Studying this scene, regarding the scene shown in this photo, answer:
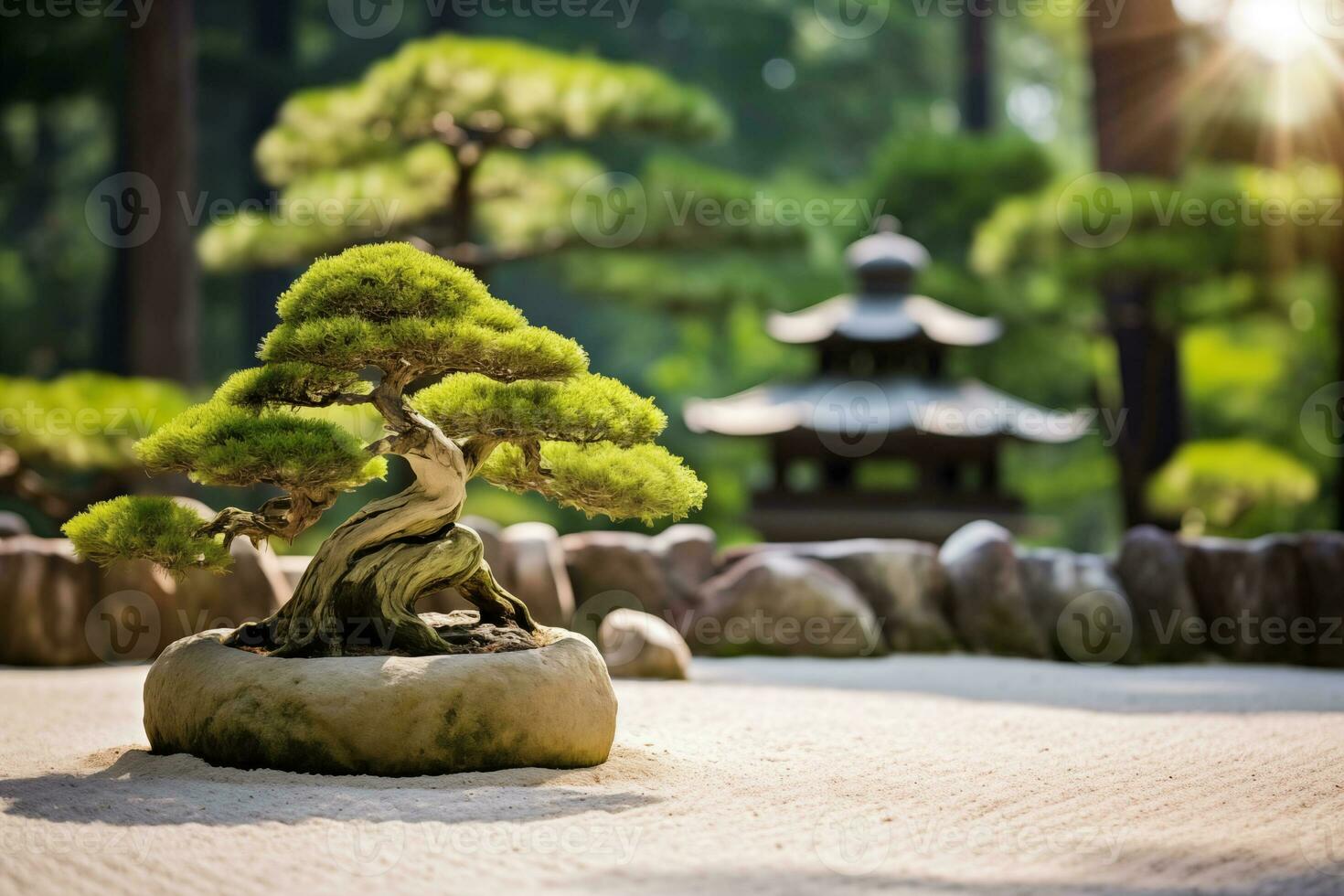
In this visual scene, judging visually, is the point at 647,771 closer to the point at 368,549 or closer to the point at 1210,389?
the point at 368,549

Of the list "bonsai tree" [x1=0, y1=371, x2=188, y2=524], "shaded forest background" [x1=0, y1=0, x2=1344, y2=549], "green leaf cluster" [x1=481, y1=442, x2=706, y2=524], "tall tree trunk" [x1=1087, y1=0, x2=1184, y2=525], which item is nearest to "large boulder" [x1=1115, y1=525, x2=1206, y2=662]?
"shaded forest background" [x1=0, y1=0, x2=1344, y2=549]

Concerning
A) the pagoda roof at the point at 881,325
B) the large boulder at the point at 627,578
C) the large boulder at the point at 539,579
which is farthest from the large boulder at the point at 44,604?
the pagoda roof at the point at 881,325

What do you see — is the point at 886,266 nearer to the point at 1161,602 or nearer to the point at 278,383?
the point at 1161,602

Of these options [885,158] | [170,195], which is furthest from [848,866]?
[885,158]

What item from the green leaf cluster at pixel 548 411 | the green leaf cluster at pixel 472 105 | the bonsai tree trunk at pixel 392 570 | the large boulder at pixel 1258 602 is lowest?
the large boulder at pixel 1258 602

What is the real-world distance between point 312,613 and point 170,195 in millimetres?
8545

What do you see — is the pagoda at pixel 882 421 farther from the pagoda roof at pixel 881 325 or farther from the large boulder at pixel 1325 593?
the large boulder at pixel 1325 593

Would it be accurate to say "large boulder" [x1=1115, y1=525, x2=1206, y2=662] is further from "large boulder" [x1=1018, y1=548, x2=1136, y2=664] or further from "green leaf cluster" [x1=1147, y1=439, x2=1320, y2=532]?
"green leaf cluster" [x1=1147, y1=439, x2=1320, y2=532]

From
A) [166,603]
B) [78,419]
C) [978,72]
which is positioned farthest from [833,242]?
[166,603]

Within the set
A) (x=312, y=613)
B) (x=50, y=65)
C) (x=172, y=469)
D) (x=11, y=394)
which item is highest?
(x=50, y=65)

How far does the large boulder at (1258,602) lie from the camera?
7.89m

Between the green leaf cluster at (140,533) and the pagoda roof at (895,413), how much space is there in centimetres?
648

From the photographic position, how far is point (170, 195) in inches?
468

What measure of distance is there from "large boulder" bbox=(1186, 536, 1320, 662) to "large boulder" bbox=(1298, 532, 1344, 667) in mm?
29
